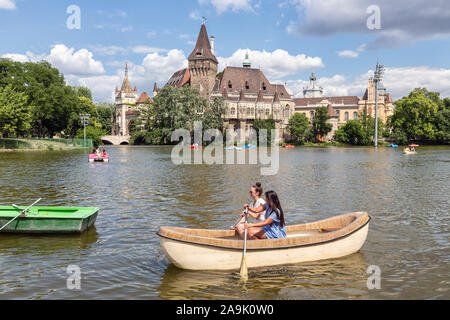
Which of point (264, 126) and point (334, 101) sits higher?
point (334, 101)

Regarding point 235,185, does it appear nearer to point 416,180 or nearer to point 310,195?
point 310,195

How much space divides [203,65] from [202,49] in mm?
4410

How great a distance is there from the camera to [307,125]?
122m

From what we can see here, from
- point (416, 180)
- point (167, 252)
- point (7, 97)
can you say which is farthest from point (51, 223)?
point (7, 97)

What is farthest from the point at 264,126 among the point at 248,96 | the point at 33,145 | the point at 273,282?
the point at 273,282

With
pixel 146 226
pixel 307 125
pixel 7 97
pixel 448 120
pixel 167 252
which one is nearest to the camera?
pixel 167 252

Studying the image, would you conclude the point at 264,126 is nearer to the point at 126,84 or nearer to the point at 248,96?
the point at 248,96

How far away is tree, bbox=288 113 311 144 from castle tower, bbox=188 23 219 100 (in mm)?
26819

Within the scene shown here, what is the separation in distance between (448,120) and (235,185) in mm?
96294

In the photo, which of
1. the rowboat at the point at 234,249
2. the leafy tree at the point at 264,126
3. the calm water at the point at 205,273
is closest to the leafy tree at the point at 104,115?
the leafy tree at the point at 264,126

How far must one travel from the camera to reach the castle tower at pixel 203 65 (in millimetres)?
113125

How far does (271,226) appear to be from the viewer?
9727 millimetres

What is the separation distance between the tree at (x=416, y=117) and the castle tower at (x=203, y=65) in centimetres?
5242

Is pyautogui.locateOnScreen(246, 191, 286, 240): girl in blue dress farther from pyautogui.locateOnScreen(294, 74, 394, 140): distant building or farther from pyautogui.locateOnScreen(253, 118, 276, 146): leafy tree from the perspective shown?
pyautogui.locateOnScreen(294, 74, 394, 140): distant building
